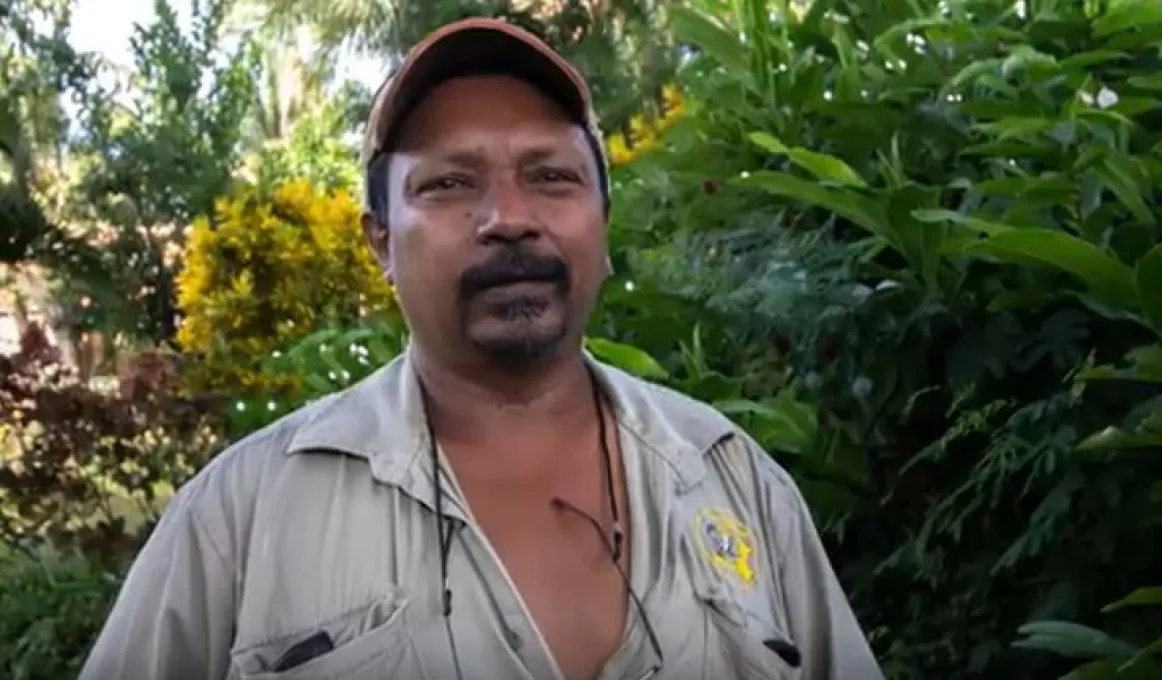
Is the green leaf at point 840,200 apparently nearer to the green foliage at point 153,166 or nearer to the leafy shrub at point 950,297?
the leafy shrub at point 950,297

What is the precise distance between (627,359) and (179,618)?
135 cm

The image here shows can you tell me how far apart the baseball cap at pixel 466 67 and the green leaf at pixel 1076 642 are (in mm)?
850

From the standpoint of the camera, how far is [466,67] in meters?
1.87

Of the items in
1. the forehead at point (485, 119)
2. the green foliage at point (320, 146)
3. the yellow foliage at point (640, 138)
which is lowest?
the forehead at point (485, 119)

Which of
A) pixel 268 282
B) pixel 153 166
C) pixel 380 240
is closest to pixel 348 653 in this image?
pixel 380 240

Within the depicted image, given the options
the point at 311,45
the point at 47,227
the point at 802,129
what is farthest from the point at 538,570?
the point at 311,45

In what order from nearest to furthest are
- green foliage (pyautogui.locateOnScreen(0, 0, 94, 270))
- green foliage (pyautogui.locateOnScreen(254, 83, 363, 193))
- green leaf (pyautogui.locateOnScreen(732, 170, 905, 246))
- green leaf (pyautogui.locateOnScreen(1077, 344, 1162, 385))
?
green leaf (pyautogui.locateOnScreen(1077, 344, 1162, 385))
green leaf (pyautogui.locateOnScreen(732, 170, 905, 246))
green foliage (pyautogui.locateOnScreen(0, 0, 94, 270))
green foliage (pyautogui.locateOnScreen(254, 83, 363, 193))

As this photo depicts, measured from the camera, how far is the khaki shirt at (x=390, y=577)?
1706 mm

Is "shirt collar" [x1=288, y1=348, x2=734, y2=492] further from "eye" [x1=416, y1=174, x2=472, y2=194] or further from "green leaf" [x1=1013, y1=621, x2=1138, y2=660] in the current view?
"green leaf" [x1=1013, y1=621, x2=1138, y2=660]

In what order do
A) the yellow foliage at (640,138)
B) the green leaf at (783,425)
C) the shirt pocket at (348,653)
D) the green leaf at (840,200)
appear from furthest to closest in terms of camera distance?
the yellow foliage at (640,138)
the green leaf at (783,425)
the green leaf at (840,200)
the shirt pocket at (348,653)

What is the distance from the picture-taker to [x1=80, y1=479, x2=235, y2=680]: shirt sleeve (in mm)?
1723

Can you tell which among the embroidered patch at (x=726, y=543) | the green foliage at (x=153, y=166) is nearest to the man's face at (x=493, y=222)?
the embroidered patch at (x=726, y=543)

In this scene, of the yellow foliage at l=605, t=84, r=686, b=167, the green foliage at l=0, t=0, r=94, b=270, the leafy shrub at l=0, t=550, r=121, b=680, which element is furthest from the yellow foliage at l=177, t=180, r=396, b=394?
the green foliage at l=0, t=0, r=94, b=270

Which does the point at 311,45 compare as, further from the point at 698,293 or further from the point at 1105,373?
the point at 1105,373
